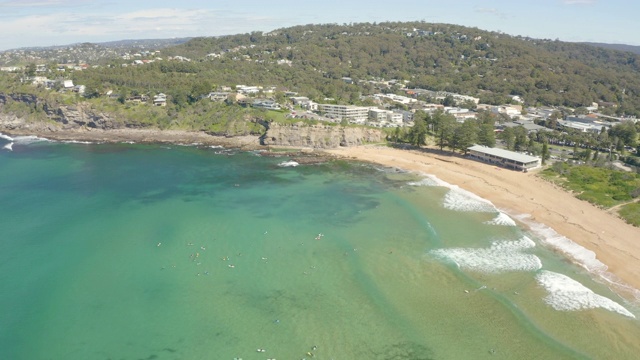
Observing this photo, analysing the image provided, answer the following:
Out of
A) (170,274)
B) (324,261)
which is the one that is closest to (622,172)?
(324,261)

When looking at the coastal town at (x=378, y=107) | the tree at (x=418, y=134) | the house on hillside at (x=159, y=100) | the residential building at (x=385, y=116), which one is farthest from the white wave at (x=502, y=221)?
the house on hillside at (x=159, y=100)

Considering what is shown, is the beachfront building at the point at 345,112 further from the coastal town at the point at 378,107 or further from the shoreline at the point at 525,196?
the shoreline at the point at 525,196

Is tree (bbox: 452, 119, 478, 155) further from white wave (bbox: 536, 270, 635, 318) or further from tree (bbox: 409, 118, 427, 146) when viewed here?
white wave (bbox: 536, 270, 635, 318)

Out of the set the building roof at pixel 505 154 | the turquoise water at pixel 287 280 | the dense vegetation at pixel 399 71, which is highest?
the dense vegetation at pixel 399 71

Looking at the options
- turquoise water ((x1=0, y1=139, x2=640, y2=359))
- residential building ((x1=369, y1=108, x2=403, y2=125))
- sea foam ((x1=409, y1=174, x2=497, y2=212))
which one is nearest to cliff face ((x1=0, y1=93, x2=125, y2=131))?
turquoise water ((x1=0, y1=139, x2=640, y2=359))

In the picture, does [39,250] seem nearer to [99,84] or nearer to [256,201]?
[256,201]

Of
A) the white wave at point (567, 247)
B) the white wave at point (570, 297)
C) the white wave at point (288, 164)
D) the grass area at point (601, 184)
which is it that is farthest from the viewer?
the white wave at point (288, 164)

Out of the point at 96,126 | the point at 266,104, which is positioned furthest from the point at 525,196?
the point at 96,126
